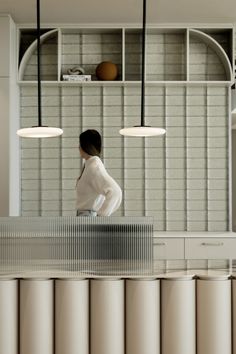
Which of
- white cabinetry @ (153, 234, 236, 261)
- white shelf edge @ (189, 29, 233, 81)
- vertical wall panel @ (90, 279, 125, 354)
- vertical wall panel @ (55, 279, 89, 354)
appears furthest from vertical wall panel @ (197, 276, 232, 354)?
white shelf edge @ (189, 29, 233, 81)

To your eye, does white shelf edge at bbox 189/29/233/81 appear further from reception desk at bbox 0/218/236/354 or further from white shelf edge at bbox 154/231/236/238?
reception desk at bbox 0/218/236/354

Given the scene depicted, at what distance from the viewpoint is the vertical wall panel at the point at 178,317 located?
237cm

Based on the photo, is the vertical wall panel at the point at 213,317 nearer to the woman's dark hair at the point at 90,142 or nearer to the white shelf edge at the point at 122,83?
the woman's dark hair at the point at 90,142

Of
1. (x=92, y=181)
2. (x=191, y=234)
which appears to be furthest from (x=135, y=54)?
(x=92, y=181)

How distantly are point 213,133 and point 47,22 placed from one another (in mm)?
1772

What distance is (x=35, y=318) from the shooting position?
2361 mm

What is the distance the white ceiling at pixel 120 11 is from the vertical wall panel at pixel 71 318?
10.6ft

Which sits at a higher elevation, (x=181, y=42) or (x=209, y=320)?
(x=181, y=42)

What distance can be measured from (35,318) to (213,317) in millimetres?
656

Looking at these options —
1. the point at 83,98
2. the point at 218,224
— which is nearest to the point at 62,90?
the point at 83,98

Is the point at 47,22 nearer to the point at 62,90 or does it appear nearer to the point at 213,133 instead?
the point at 62,90

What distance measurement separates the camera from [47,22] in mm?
5680

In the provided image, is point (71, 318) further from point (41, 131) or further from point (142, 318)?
point (41, 131)

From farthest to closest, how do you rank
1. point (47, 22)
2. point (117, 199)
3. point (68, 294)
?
point (47, 22) → point (117, 199) → point (68, 294)
